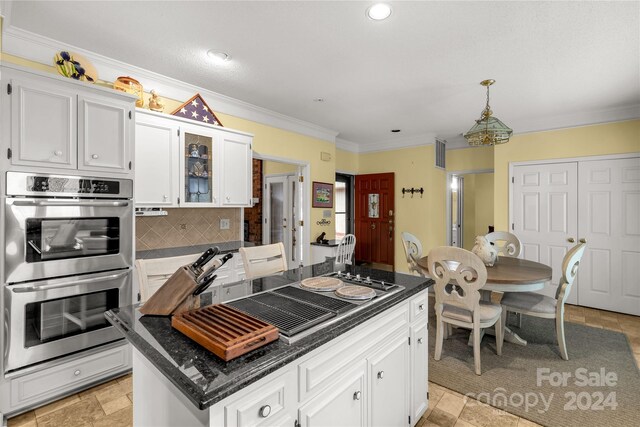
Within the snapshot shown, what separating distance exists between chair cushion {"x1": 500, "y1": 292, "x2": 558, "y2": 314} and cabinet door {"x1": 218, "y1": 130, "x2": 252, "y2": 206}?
2.89 metres

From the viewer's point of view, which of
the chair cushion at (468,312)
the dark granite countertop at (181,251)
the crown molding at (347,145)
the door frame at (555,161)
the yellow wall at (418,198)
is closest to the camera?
the chair cushion at (468,312)

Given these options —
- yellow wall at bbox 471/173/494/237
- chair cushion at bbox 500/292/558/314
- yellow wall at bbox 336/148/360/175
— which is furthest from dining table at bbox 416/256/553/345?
yellow wall at bbox 471/173/494/237

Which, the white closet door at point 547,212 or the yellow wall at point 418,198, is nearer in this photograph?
the white closet door at point 547,212

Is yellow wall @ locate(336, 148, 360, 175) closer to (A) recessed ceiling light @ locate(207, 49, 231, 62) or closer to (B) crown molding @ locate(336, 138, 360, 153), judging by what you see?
(B) crown molding @ locate(336, 138, 360, 153)

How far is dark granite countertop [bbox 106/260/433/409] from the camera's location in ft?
2.74

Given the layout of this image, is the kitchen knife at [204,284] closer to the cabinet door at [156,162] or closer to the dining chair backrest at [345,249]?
the cabinet door at [156,162]

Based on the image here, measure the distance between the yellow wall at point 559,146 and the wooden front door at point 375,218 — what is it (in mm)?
→ 1803

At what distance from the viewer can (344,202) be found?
256 inches

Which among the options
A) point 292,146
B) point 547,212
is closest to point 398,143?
point 292,146

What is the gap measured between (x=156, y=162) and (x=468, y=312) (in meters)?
3.05

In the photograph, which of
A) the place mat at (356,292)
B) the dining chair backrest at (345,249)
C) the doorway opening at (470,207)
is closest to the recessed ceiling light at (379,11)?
the place mat at (356,292)

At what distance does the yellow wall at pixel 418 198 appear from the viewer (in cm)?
549

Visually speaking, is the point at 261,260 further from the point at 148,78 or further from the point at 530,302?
the point at 530,302

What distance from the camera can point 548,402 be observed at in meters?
2.19
